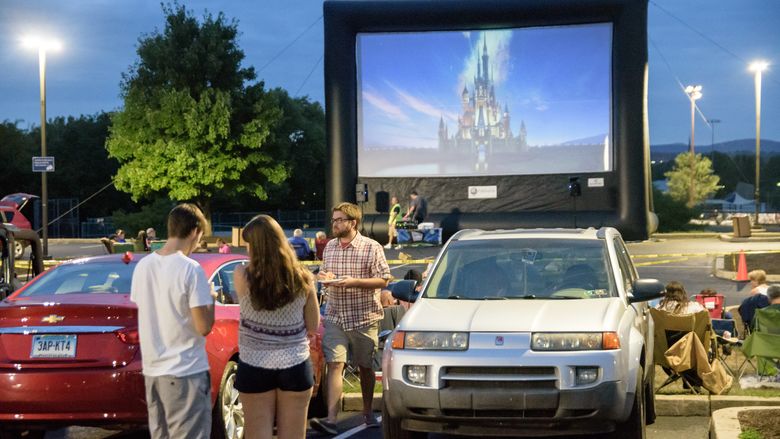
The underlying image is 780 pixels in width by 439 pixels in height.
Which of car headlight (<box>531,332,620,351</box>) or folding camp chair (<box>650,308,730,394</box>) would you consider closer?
car headlight (<box>531,332,620,351</box>)

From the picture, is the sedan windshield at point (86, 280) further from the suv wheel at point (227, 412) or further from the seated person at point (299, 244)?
the seated person at point (299, 244)

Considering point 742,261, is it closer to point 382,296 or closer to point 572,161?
point 572,161

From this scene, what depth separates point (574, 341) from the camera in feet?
23.2

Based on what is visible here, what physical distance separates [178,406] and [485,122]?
2343 centimetres

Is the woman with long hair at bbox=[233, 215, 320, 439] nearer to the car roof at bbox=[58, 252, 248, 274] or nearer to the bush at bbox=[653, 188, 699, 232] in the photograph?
the car roof at bbox=[58, 252, 248, 274]

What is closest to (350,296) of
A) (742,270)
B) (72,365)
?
(72,365)

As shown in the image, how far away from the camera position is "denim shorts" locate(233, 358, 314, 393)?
561cm

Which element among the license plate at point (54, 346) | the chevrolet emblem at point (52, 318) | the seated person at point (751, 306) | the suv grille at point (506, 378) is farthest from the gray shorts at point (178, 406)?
the seated person at point (751, 306)

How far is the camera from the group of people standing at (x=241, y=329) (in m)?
5.40

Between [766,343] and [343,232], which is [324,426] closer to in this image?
[343,232]

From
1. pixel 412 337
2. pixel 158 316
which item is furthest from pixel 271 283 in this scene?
pixel 412 337

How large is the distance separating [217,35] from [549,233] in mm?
44993

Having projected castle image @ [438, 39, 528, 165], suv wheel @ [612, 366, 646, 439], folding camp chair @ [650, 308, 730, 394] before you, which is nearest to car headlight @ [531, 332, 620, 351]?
suv wheel @ [612, 366, 646, 439]

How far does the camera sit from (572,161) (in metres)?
28.1
